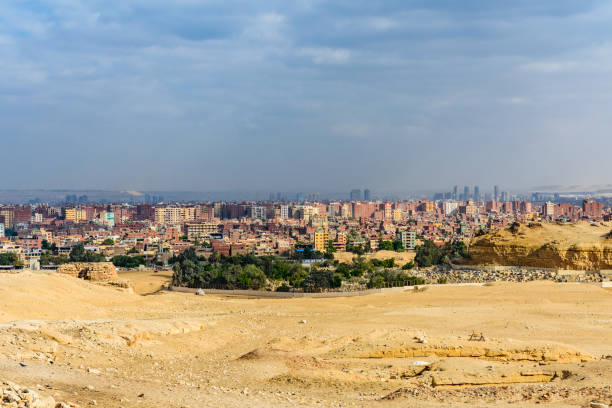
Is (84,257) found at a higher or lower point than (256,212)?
lower

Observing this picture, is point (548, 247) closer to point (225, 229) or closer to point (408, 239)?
point (408, 239)

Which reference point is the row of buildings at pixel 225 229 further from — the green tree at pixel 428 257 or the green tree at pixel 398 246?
the green tree at pixel 428 257

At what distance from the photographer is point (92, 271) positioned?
114ft

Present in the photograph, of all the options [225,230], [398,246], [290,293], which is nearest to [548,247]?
[290,293]

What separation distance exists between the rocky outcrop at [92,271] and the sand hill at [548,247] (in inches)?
990

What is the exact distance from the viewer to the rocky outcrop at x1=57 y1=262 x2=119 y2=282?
34.6m

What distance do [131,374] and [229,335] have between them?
24.6ft

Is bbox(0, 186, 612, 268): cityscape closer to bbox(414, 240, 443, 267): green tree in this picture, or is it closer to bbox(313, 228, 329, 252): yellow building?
bbox(313, 228, 329, 252): yellow building

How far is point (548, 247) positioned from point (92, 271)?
28305 mm

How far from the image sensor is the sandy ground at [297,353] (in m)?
11.6

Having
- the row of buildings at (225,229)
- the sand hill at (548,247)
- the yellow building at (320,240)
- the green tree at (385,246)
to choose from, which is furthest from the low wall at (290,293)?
the green tree at (385,246)

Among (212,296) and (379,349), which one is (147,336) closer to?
(379,349)

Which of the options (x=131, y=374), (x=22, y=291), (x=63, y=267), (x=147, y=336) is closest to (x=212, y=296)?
(x=63, y=267)

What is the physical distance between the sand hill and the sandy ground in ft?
38.7
